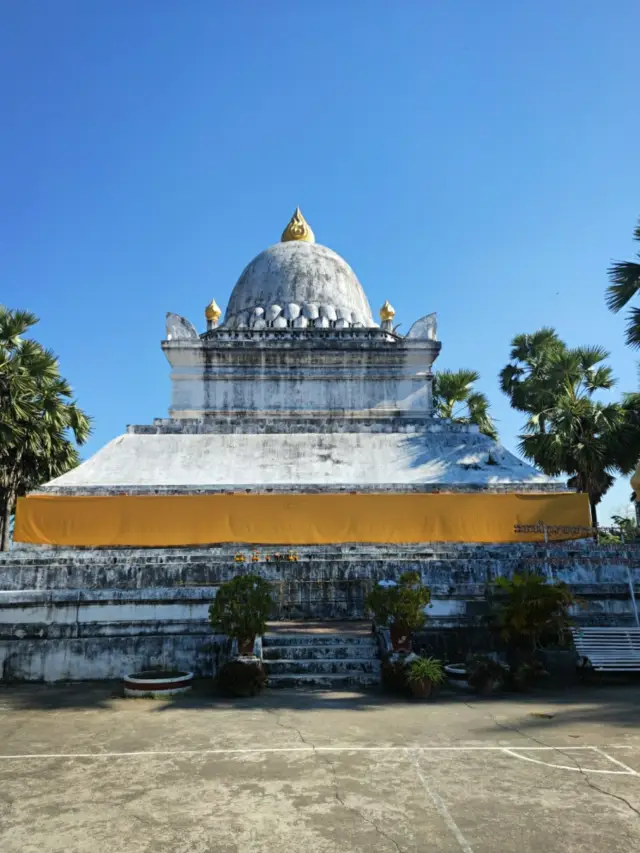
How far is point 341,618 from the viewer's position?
11.4 meters

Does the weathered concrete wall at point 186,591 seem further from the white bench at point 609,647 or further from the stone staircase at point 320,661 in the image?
the stone staircase at point 320,661

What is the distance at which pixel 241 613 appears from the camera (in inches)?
315

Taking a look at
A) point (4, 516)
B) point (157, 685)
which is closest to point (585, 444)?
point (157, 685)

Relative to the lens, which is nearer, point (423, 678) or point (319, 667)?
point (423, 678)

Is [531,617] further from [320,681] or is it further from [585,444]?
[585,444]

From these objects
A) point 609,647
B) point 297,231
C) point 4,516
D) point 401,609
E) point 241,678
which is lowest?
point 241,678

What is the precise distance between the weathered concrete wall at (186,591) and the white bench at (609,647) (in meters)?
0.45

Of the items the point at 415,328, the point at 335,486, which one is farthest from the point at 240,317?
the point at 335,486

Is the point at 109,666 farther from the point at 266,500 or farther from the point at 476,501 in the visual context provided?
the point at 476,501

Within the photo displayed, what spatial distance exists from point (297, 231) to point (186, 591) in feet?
73.2

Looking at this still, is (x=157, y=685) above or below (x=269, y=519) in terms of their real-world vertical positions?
below

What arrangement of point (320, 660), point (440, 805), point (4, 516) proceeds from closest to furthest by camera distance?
point (440, 805)
point (320, 660)
point (4, 516)

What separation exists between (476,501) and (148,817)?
11.2 m

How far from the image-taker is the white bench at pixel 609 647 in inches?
330
